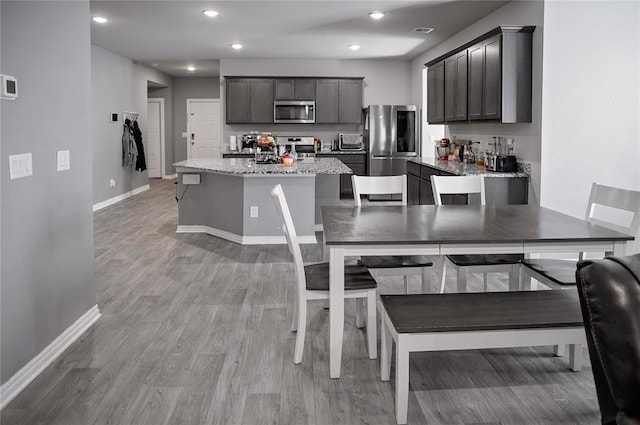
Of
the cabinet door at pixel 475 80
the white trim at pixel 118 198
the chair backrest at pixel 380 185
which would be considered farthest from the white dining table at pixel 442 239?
the white trim at pixel 118 198

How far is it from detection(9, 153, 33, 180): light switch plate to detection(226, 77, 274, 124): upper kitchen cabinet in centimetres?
741

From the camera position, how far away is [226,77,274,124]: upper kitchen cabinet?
9.93 m

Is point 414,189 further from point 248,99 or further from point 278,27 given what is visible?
Result: point 248,99

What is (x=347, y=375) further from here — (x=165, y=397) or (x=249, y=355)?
(x=165, y=397)

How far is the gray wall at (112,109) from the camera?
869 centimetres

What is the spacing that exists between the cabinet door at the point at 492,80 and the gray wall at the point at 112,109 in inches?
227

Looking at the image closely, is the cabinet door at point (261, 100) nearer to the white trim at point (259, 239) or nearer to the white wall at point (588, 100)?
the white trim at point (259, 239)

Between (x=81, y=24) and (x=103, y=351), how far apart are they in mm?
1909

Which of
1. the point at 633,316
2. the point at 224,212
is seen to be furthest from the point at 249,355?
the point at 224,212

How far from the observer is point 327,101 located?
10.1 metres

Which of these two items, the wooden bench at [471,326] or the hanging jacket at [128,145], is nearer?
the wooden bench at [471,326]

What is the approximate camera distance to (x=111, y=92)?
9.31 m

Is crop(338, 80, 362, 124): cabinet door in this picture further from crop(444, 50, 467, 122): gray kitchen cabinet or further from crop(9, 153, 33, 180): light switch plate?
crop(9, 153, 33, 180): light switch plate

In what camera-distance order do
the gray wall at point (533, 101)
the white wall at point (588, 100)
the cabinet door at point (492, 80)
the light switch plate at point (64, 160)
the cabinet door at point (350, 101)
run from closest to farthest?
the light switch plate at point (64, 160) < the white wall at point (588, 100) < the gray wall at point (533, 101) < the cabinet door at point (492, 80) < the cabinet door at point (350, 101)
